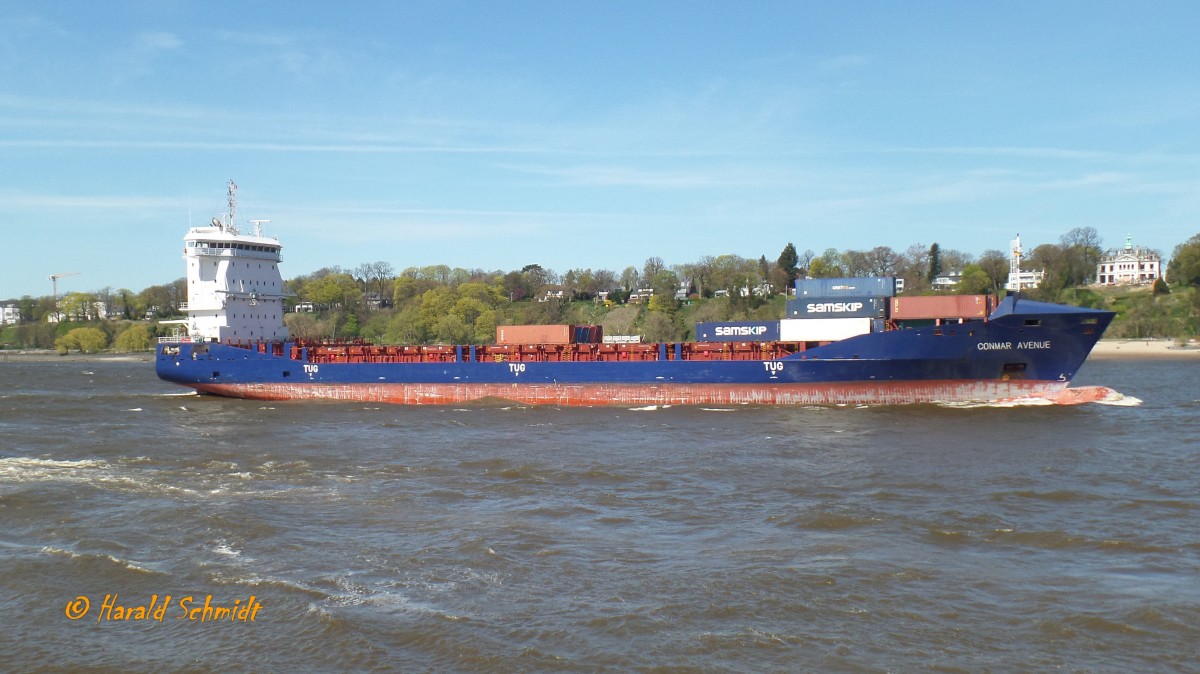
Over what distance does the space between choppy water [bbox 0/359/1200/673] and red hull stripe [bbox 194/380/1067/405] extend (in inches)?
215

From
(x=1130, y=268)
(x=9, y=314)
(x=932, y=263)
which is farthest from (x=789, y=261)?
(x=9, y=314)

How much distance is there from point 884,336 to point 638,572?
20609 mm

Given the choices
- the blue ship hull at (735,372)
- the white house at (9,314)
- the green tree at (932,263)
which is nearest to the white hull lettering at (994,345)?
the blue ship hull at (735,372)

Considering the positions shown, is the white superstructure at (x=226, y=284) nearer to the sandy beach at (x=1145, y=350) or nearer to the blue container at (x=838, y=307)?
the blue container at (x=838, y=307)

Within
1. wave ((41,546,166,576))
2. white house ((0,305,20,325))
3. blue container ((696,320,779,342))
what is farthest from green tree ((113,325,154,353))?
wave ((41,546,166,576))

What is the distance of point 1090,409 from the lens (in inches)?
1156

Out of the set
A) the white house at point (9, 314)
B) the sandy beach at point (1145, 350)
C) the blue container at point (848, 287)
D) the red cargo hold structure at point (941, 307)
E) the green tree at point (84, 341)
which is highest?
the white house at point (9, 314)

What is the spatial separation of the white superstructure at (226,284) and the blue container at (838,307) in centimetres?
2765

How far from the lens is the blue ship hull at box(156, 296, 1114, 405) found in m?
29.1

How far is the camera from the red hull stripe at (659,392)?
3025cm

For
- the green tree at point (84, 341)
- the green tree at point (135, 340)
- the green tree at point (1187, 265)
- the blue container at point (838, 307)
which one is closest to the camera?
the blue container at point (838, 307)

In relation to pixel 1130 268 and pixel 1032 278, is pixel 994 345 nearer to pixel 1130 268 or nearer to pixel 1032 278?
pixel 1032 278

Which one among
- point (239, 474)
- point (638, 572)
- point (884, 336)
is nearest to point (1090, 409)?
point (884, 336)

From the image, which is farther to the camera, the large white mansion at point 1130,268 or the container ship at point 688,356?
the large white mansion at point 1130,268
